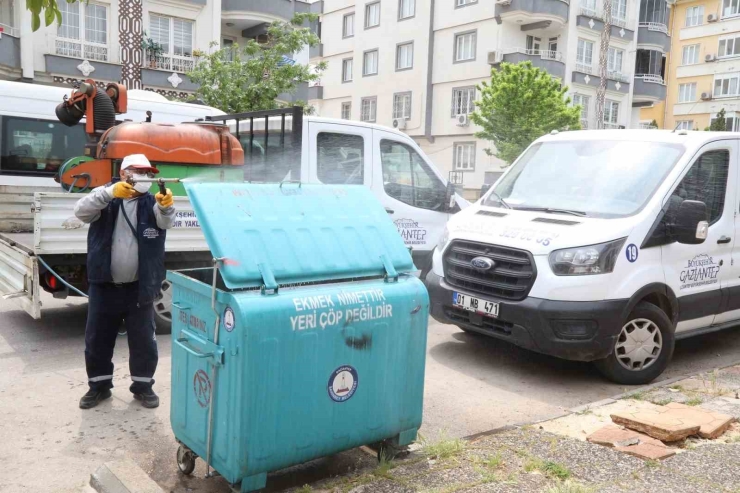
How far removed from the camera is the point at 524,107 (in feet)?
83.5

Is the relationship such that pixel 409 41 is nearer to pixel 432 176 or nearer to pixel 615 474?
pixel 432 176

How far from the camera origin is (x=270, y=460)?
3336 mm

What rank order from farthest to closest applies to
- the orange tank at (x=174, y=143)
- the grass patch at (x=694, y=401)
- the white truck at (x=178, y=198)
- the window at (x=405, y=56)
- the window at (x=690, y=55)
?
the window at (x=690, y=55) → the window at (x=405, y=56) → the orange tank at (x=174, y=143) → the white truck at (x=178, y=198) → the grass patch at (x=694, y=401)

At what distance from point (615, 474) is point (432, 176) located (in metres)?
5.31

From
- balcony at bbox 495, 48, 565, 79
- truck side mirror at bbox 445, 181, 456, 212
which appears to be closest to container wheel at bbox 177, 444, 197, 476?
truck side mirror at bbox 445, 181, 456, 212

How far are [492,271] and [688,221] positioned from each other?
169 cm

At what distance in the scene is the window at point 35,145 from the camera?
29.8 ft

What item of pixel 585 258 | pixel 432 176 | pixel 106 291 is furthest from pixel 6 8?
pixel 585 258

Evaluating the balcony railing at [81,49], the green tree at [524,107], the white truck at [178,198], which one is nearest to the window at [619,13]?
the green tree at [524,107]

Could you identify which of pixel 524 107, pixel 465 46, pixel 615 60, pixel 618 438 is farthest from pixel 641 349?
pixel 615 60

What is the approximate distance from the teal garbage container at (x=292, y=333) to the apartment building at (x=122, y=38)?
52.3 ft

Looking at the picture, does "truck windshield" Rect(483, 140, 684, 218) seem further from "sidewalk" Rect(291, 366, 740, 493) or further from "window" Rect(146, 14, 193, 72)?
"window" Rect(146, 14, 193, 72)

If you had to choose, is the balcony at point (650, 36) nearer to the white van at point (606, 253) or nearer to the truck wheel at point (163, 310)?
the white van at point (606, 253)

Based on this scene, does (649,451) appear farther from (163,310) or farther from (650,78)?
(650,78)
